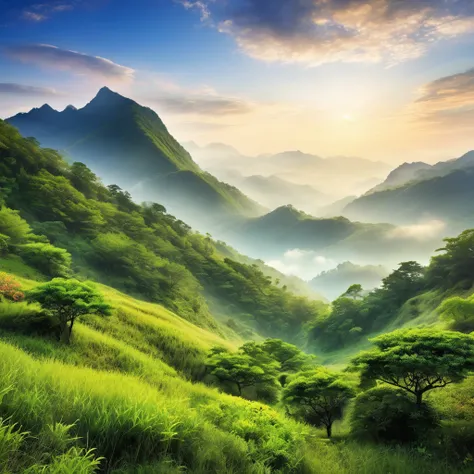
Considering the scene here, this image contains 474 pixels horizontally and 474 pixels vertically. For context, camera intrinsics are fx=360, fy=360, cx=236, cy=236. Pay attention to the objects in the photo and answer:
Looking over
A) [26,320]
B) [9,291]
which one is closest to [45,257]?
[9,291]

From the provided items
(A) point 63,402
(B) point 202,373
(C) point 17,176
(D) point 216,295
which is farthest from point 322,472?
(D) point 216,295

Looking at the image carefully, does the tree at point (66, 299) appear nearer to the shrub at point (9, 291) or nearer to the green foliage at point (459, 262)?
the shrub at point (9, 291)

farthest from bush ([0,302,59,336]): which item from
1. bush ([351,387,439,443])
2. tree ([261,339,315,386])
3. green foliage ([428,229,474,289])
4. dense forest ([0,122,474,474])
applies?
green foliage ([428,229,474,289])

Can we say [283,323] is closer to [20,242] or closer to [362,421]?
[20,242]

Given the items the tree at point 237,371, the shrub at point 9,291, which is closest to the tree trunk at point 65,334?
the shrub at point 9,291

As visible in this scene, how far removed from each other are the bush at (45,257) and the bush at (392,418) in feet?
88.2

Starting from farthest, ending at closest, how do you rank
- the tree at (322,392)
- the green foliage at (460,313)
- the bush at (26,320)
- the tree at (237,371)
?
the green foliage at (460,313), the tree at (237,371), the bush at (26,320), the tree at (322,392)

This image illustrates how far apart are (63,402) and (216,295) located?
91939 millimetres

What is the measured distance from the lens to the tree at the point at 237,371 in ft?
66.8

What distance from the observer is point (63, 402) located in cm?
495

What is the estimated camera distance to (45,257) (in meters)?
32.6

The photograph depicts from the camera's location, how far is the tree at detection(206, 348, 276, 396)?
20375 mm

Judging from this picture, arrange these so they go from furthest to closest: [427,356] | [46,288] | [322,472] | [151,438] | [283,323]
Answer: [283,323], [46,288], [427,356], [322,472], [151,438]

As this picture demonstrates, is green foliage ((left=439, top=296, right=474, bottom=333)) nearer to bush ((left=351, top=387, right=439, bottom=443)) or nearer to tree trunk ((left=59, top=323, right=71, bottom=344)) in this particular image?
bush ((left=351, top=387, right=439, bottom=443))
